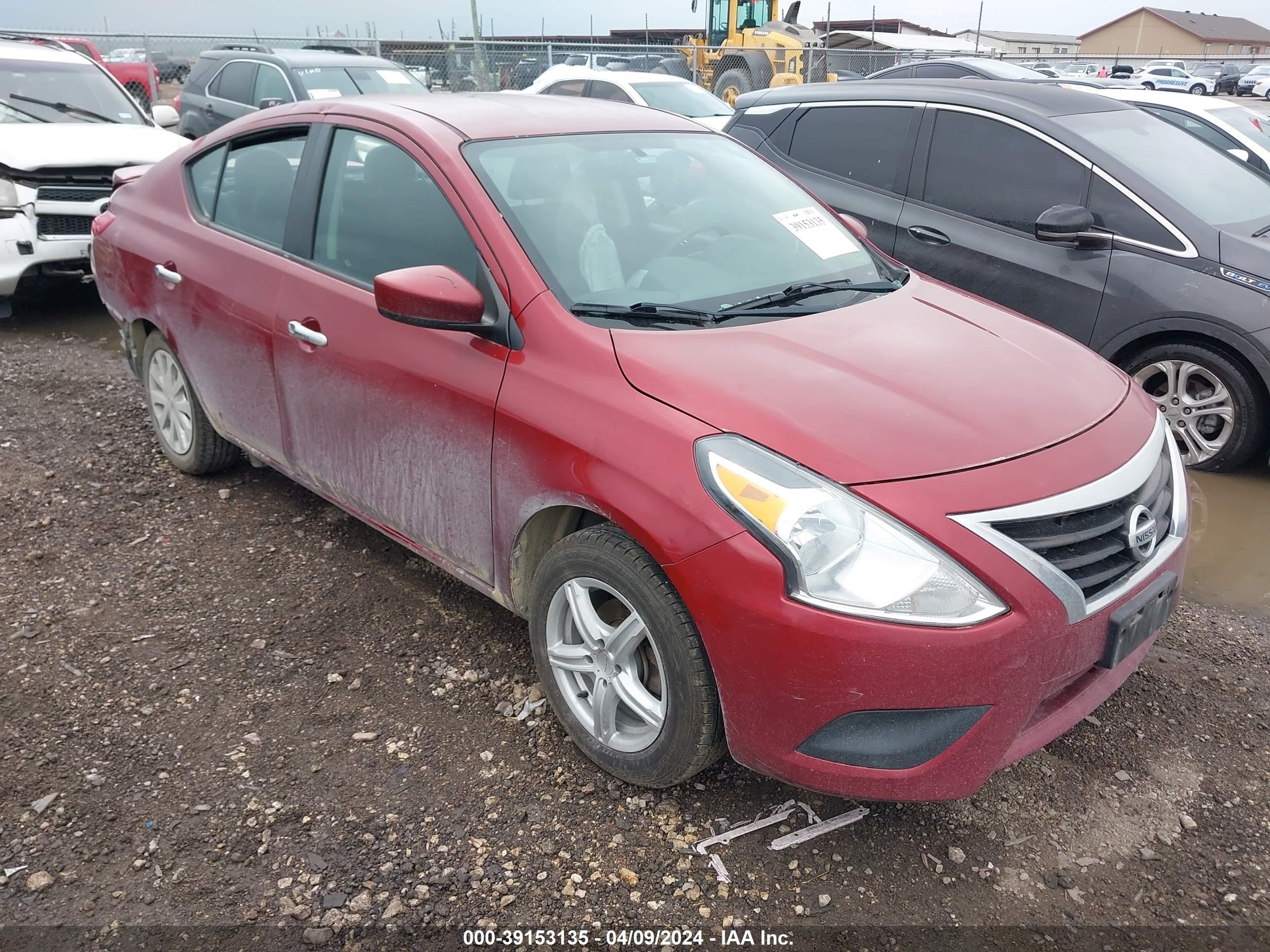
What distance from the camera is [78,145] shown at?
22.5 feet

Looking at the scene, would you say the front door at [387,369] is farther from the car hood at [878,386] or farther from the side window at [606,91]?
the side window at [606,91]

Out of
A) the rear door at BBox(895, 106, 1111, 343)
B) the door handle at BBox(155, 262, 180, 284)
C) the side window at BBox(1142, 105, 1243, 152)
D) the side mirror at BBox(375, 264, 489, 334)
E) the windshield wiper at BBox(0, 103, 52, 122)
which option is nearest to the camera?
the side mirror at BBox(375, 264, 489, 334)

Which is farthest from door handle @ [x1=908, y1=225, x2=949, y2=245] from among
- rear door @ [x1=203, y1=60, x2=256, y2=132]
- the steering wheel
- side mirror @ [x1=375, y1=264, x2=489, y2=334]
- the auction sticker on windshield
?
rear door @ [x1=203, y1=60, x2=256, y2=132]

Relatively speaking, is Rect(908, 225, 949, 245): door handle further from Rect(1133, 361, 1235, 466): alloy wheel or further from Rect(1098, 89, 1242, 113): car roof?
Rect(1098, 89, 1242, 113): car roof

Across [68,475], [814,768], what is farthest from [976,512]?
[68,475]

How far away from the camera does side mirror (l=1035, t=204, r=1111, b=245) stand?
466 cm

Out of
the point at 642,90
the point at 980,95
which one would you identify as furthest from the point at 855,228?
the point at 642,90

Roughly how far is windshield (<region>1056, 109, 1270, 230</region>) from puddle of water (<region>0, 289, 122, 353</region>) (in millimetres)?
6128

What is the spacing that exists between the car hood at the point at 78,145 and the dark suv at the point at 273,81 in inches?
120

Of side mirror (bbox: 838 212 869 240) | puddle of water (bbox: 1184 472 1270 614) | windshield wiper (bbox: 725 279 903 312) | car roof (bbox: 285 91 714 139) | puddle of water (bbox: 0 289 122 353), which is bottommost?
puddle of water (bbox: 1184 472 1270 614)

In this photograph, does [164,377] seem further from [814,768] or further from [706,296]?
[814,768]

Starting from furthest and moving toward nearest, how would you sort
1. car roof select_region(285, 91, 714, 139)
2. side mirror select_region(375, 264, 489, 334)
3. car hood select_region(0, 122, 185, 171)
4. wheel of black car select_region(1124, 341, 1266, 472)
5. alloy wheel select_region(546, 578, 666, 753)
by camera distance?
car hood select_region(0, 122, 185, 171)
wheel of black car select_region(1124, 341, 1266, 472)
car roof select_region(285, 91, 714, 139)
side mirror select_region(375, 264, 489, 334)
alloy wheel select_region(546, 578, 666, 753)

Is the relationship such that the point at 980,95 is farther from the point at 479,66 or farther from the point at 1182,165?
the point at 479,66

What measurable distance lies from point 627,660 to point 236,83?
437 inches
